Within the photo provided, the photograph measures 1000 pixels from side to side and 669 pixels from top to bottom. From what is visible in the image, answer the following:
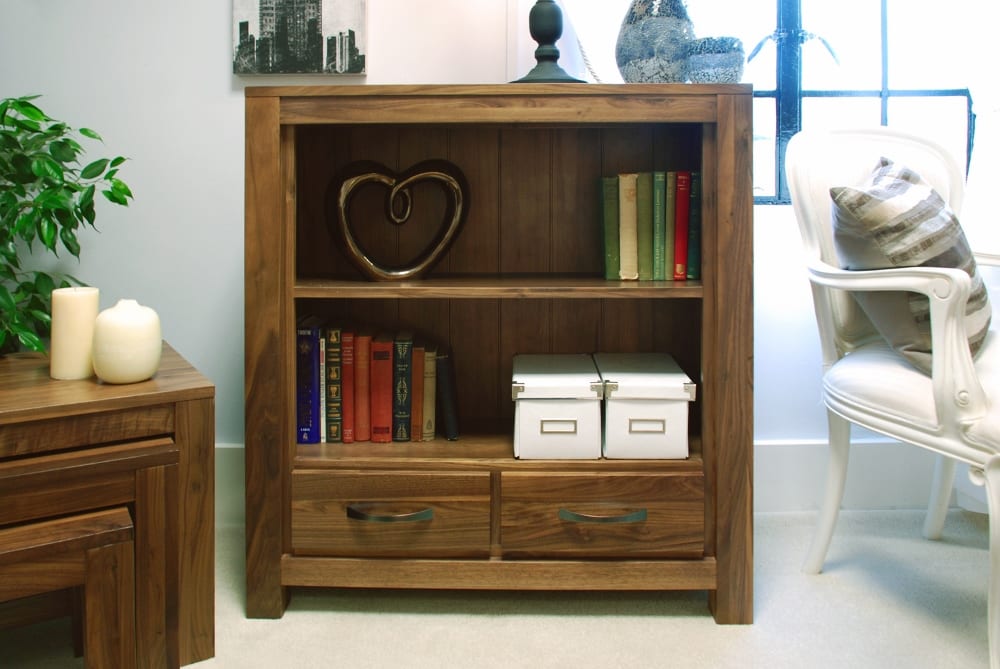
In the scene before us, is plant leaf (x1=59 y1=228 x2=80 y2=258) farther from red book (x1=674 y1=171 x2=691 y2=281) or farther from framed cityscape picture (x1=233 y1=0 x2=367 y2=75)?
red book (x1=674 y1=171 x2=691 y2=281)

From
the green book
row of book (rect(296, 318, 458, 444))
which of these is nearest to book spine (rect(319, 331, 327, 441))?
row of book (rect(296, 318, 458, 444))

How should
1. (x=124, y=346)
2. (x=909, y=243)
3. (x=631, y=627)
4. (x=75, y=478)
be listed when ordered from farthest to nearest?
(x=631, y=627) → (x=909, y=243) → (x=124, y=346) → (x=75, y=478)

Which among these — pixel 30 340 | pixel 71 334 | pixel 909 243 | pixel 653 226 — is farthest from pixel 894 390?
pixel 30 340

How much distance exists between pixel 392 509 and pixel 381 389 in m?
0.27

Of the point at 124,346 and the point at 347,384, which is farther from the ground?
the point at 124,346

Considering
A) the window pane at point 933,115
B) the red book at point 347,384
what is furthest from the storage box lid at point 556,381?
the window pane at point 933,115

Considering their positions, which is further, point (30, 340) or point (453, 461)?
point (453, 461)

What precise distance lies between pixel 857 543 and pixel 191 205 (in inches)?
71.6

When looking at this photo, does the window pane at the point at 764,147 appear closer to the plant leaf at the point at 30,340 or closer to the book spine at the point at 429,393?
the book spine at the point at 429,393

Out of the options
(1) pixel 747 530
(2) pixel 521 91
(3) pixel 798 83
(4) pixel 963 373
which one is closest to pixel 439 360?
(2) pixel 521 91

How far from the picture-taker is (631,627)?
174 cm

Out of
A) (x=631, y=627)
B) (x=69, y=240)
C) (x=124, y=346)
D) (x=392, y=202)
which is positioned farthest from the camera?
(x=392, y=202)

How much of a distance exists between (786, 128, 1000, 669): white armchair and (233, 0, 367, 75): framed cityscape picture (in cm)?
106

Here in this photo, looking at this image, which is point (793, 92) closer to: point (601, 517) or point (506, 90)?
point (506, 90)
